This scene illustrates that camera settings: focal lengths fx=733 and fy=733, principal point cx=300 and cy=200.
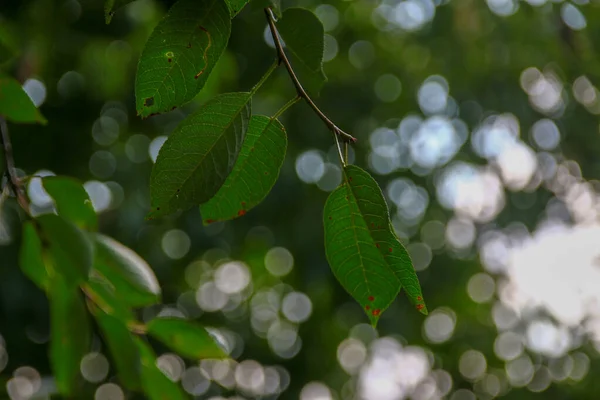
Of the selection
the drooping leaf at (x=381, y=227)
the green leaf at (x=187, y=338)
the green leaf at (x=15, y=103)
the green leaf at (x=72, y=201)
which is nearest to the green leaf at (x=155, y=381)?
the green leaf at (x=187, y=338)

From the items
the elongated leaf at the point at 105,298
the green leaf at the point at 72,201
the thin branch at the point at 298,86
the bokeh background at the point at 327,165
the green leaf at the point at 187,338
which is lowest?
the bokeh background at the point at 327,165

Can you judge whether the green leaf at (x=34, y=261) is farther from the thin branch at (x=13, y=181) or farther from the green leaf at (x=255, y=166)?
the green leaf at (x=255, y=166)

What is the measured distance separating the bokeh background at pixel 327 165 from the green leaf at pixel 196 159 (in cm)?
101

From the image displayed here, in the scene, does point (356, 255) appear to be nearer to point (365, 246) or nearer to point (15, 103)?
point (365, 246)

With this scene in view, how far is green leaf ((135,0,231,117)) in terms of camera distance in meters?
0.47

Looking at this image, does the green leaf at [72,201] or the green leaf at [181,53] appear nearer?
the green leaf at [181,53]

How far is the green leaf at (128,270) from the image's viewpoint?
72 cm

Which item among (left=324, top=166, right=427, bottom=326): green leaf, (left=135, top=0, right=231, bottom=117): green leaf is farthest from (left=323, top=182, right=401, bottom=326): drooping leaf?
(left=135, top=0, right=231, bottom=117): green leaf

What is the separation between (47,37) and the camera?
5.15 feet

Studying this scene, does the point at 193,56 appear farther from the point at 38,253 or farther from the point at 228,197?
the point at 38,253

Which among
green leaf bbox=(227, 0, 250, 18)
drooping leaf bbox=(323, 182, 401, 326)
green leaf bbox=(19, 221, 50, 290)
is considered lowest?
green leaf bbox=(19, 221, 50, 290)

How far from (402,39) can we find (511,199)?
0.72m

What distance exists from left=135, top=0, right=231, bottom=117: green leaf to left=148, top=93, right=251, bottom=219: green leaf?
2 cm

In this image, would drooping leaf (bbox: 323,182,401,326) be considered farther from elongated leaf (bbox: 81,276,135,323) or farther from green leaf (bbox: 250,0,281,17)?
elongated leaf (bbox: 81,276,135,323)
